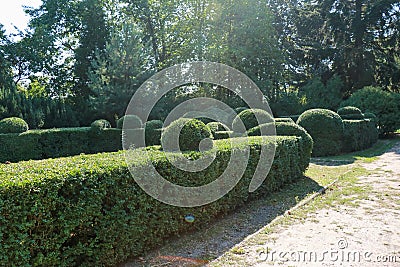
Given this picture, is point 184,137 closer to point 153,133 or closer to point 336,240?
point 336,240

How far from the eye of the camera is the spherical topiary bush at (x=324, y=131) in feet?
37.5

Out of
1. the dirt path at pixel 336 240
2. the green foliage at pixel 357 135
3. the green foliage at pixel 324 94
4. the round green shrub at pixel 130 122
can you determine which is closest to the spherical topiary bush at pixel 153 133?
the round green shrub at pixel 130 122

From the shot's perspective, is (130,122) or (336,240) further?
(130,122)

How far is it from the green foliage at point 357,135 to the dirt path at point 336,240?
23.9 ft

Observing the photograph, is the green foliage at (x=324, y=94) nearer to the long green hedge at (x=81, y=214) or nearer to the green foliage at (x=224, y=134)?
the green foliage at (x=224, y=134)

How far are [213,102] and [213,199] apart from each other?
616 inches

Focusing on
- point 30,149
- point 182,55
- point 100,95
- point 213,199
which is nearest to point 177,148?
point 213,199

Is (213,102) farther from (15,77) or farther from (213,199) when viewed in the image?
(213,199)

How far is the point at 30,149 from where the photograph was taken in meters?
11.5

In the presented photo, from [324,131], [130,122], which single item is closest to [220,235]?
[324,131]

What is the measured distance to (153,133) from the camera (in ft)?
41.8

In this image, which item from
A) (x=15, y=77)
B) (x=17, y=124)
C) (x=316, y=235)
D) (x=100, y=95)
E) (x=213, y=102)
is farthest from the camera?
(x=15, y=77)

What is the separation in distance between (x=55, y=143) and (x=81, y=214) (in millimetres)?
10141

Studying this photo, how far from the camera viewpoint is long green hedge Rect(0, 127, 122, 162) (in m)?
11.1
